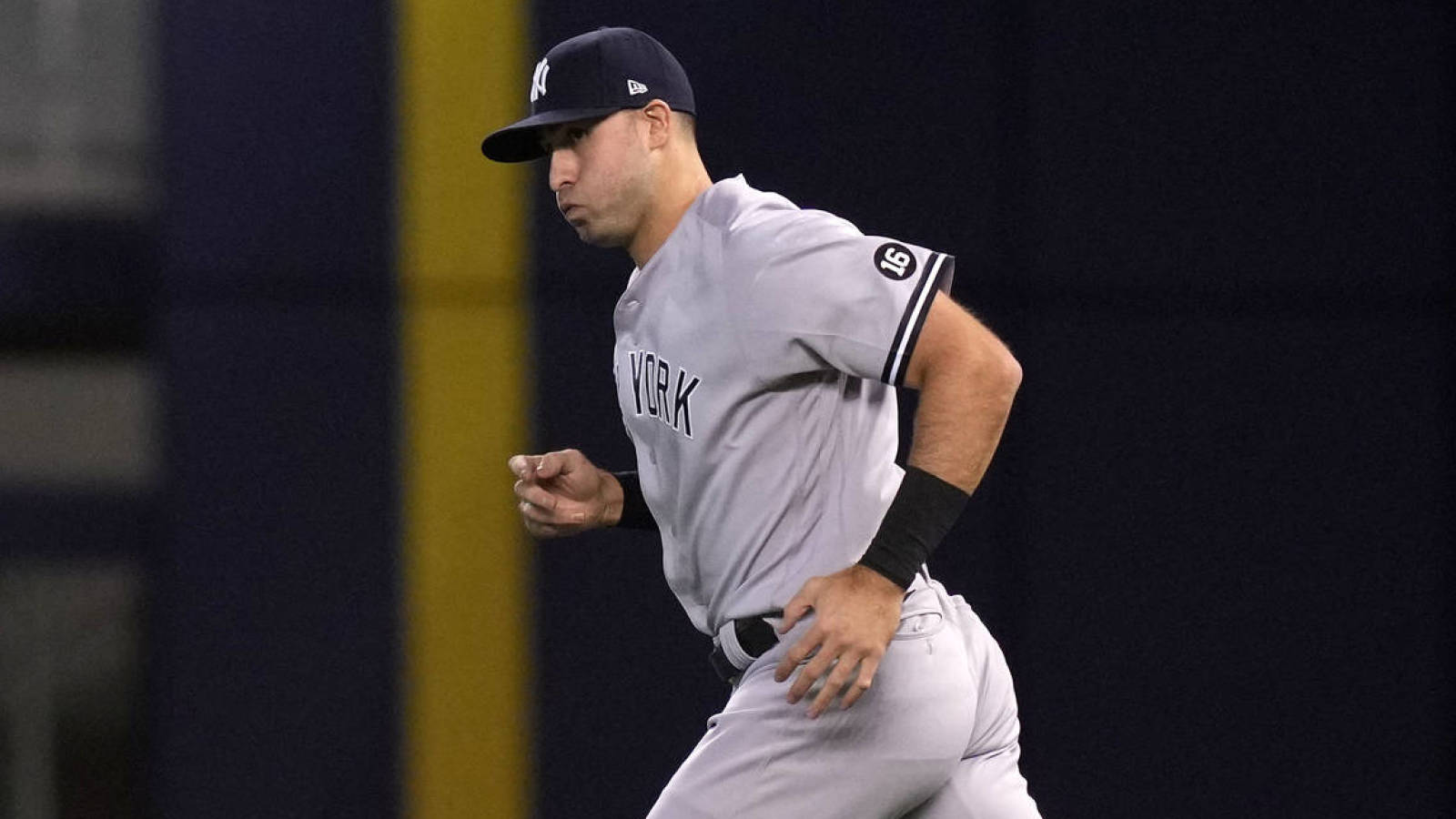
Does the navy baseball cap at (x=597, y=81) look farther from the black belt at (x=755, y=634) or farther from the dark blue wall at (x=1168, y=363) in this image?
the dark blue wall at (x=1168, y=363)

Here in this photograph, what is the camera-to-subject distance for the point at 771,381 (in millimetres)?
2322

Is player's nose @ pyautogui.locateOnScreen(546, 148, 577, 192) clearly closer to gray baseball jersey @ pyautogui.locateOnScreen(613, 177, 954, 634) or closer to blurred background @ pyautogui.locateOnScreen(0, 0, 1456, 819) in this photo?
gray baseball jersey @ pyautogui.locateOnScreen(613, 177, 954, 634)

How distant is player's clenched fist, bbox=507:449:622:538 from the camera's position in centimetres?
263

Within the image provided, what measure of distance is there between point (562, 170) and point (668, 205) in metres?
0.17

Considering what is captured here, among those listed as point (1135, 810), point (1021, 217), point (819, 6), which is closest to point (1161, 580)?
point (1135, 810)

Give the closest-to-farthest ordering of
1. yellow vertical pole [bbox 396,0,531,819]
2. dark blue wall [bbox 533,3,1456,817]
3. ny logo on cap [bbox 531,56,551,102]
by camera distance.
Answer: ny logo on cap [bbox 531,56,551,102] < yellow vertical pole [bbox 396,0,531,819] < dark blue wall [bbox 533,3,1456,817]

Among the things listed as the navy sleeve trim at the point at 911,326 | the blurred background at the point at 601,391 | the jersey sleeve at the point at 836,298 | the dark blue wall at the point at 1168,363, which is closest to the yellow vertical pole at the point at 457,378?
the blurred background at the point at 601,391

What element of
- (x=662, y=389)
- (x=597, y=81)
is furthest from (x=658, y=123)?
(x=662, y=389)

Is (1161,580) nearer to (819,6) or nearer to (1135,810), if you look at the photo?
(1135,810)

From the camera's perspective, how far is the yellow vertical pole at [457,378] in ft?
12.8

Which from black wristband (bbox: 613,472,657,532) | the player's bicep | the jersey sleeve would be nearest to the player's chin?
the jersey sleeve

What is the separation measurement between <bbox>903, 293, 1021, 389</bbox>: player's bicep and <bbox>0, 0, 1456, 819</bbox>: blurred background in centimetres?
184

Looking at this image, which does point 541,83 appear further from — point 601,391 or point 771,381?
point 601,391

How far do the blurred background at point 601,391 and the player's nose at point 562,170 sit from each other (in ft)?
4.67
